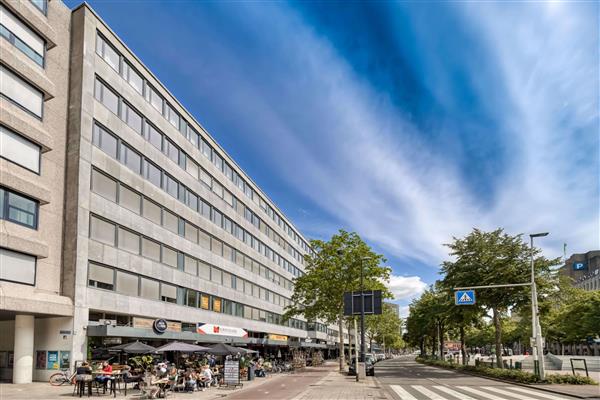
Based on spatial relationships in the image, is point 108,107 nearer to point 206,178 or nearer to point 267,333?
point 206,178

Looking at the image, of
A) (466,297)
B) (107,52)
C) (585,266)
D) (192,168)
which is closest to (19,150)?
(107,52)

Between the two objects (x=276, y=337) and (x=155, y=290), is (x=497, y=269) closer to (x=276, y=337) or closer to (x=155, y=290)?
(x=155, y=290)

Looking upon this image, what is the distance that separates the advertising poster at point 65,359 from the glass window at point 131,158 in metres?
13.8

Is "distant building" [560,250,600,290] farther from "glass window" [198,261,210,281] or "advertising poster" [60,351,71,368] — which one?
"advertising poster" [60,351,71,368]

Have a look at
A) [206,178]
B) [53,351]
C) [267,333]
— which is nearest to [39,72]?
[53,351]

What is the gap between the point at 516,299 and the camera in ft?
125

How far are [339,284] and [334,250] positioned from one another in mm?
3548

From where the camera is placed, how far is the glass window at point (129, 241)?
3495 cm

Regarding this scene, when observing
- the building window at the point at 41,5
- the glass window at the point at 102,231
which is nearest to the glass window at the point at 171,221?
the glass window at the point at 102,231

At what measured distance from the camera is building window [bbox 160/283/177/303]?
4045 cm

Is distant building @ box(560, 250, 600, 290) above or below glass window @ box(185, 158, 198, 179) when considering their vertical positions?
below

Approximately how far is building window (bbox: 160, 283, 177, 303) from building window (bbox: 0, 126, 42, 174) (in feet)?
52.3

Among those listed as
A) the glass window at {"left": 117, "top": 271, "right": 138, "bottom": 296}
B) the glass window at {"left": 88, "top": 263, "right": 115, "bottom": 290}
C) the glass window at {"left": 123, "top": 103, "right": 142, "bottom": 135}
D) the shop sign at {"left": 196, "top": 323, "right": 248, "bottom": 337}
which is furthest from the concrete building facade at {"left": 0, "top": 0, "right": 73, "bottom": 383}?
the shop sign at {"left": 196, "top": 323, "right": 248, "bottom": 337}

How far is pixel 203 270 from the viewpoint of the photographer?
4978 cm
